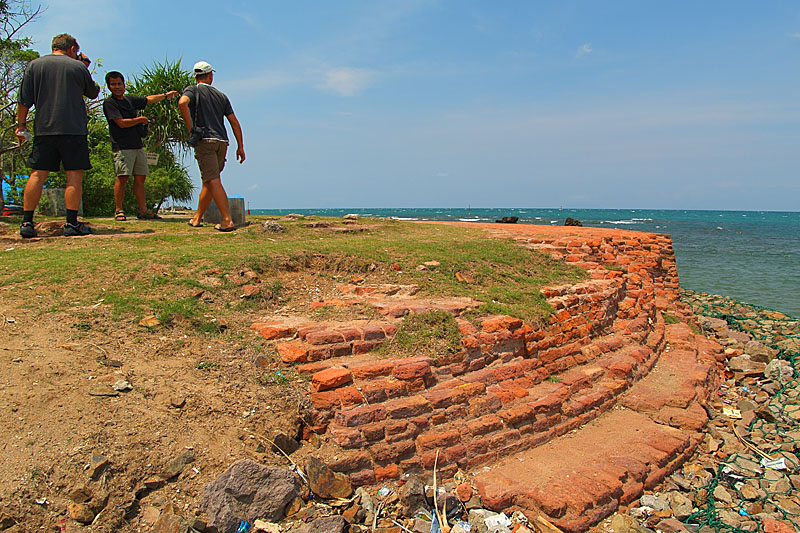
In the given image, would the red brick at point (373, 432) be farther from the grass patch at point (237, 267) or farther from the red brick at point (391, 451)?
the grass patch at point (237, 267)

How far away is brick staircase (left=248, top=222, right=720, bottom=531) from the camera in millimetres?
3285

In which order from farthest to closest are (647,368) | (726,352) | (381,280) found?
(726,352) < (647,368) < (381,280)

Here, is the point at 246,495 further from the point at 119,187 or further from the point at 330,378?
the point at 119,187

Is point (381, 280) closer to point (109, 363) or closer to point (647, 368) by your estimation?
point (109, 363)

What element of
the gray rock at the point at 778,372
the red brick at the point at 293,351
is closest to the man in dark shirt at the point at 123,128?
the red brick at the point at 293,351

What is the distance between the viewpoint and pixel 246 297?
4.39 meters

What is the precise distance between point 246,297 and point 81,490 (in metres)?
2.12

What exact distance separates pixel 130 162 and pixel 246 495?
6.18 metres

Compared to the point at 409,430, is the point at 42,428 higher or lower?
higher

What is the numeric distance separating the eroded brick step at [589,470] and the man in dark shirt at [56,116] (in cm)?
538

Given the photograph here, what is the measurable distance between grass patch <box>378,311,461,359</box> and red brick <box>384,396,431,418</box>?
395 mm

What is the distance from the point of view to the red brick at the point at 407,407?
338cm

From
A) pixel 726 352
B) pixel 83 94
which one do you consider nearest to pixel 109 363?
pixel 83 94

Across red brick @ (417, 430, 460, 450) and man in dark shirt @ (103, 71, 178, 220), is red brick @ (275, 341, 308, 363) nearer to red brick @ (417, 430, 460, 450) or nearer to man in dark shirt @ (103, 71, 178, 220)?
red brick @ (417, 430, 460, 450)
